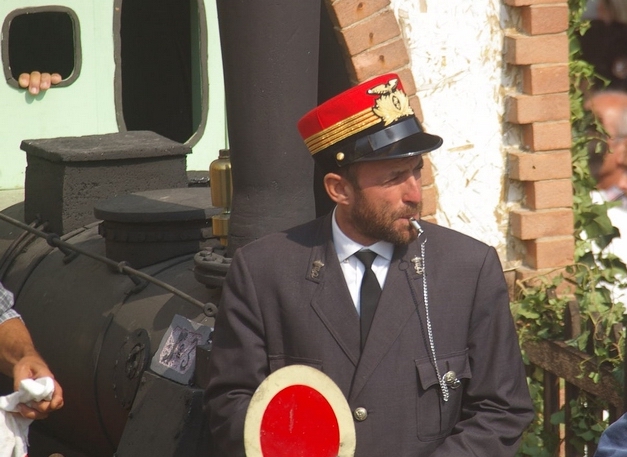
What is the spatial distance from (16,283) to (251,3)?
2376 mm

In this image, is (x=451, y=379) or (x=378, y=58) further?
(x=378, y=58)

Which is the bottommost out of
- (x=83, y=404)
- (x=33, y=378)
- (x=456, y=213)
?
(x=83, y=404)

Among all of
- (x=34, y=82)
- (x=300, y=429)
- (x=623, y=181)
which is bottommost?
(x=300, y=429)

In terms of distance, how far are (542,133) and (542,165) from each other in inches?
5.7

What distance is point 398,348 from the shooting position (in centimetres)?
315

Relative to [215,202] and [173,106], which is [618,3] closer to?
[215,202]

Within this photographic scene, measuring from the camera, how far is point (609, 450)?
224cm

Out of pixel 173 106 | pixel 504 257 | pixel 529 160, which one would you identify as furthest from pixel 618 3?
pixel 173 106

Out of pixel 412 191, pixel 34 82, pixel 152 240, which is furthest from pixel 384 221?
pixel 34 82

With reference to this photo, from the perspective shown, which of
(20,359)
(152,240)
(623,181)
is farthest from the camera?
(152,240)

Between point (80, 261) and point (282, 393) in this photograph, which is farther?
point (80, 261)

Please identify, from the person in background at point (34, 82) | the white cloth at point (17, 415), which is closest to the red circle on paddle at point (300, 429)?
the white cloth at point (17, 415)

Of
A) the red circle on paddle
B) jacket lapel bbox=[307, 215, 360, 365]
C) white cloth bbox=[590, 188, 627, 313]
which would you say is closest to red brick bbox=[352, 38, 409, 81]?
white cloth bbox=[590, 188, 627, 313]

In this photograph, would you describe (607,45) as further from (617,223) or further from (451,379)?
(451,379)
